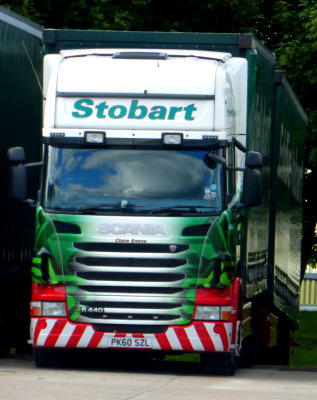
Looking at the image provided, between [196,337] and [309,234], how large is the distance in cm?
2069

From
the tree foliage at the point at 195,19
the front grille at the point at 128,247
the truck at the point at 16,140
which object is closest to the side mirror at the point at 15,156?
the front grille at the point at 128,247

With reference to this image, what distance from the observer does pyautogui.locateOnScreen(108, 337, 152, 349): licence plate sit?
15.2 meters

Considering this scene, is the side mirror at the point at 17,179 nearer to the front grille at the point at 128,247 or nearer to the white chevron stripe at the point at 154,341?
the front grille at the point at 128,247

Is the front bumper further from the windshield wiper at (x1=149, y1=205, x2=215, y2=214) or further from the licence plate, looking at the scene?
the windshield wiper at (x1=149, y1=205, x2=215, y2=214)

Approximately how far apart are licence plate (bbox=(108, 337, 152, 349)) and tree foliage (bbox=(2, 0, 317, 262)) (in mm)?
12829

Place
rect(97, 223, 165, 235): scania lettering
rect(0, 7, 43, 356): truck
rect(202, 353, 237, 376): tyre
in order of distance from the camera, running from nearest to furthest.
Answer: rect(97, 223, 165, 235): scania lettering
rect(202, 353, 237, 376): tyre
rect(0, 7, 43, 356): truck

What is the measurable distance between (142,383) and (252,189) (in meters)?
2.38

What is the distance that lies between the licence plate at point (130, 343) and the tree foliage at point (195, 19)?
42.1 feet

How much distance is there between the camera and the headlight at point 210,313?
50.1ft

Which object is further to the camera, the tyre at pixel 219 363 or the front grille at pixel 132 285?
the tyre at pixel 219 363

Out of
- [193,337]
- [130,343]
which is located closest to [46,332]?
[130,343]

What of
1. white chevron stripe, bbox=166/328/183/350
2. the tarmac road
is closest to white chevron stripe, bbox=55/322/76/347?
the tarmac road

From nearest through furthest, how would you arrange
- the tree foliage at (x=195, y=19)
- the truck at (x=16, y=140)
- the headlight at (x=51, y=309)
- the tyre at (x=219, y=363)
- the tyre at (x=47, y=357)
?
1. the headlight at (x=51, y=309)
2. the tyre at (x=219, y=363)
3. the tyre at (x=47, y=357)
4. the truck at (x=16, y=140)
5. the tree foliage at (x=195, y=19)

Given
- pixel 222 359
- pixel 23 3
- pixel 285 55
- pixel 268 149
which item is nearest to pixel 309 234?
pixel 285 55
